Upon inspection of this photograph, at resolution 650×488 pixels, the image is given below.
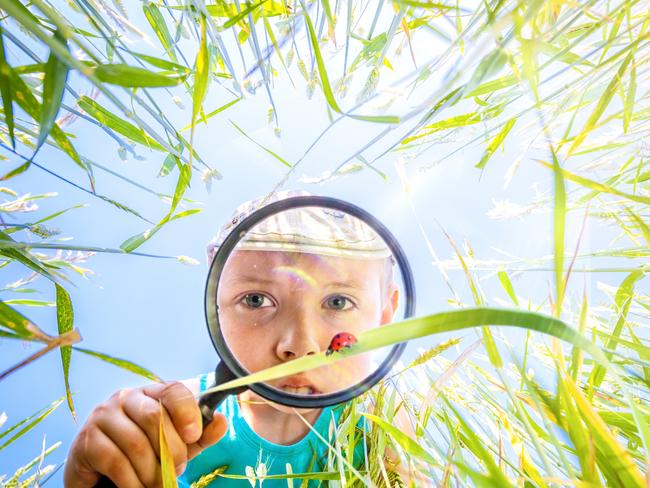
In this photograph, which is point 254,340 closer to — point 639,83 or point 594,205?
point 594,205

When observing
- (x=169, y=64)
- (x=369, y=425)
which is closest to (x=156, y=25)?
(x=169, y=64)

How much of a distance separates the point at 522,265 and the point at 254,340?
71cm

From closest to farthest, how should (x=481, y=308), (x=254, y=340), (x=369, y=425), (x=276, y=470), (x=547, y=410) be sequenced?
(x=481, y=308) < (x=547, y=410) < (x=254, y=340) < (x=369, y=425) < (x=276, y=470)

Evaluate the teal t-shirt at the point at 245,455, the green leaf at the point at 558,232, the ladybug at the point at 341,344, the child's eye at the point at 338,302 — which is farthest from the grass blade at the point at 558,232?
the teal t-shirt at the point at 245,455

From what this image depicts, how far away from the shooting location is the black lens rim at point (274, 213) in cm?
80

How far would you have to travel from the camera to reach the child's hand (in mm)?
676

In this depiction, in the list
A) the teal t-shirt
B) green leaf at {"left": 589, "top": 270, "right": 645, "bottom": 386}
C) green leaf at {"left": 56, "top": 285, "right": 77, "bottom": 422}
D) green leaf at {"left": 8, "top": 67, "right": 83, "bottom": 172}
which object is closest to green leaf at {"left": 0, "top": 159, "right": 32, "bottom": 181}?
green leaf at {"left": 8, "top": 67, "right": 83, "bottom": 172}

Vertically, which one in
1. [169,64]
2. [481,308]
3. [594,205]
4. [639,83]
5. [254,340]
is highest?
[639,83]

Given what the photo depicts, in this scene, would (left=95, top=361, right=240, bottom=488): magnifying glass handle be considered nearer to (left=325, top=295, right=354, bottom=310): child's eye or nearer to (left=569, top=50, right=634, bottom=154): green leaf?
(left=325, top=295, right=354, bottom=310): child's eye

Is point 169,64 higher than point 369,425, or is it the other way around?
point 169,64

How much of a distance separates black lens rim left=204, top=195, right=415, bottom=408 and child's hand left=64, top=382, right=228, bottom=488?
0.11 m

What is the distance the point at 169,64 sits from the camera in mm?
575

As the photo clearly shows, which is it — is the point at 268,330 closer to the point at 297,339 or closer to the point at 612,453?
the point at 297,339

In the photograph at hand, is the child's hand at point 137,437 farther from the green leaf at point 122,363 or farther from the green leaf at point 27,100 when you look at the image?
the green leaf at point 27,100
